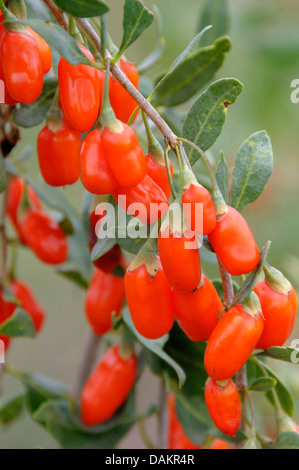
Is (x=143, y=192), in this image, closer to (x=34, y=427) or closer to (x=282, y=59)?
(x=282, y=59)

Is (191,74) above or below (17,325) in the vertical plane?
above

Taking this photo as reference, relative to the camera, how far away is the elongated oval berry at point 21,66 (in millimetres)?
587

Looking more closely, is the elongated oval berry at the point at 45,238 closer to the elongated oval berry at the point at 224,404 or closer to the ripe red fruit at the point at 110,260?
the ripe red fruit at the point at 110,260

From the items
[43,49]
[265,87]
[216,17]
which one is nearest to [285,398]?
[43,49]

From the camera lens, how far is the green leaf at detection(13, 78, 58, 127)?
0.75 m

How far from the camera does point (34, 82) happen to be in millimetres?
593

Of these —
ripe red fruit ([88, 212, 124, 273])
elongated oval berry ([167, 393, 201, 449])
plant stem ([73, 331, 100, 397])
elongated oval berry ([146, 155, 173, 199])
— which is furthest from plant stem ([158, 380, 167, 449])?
elongated oval berry ([146, 155, 173, 199])

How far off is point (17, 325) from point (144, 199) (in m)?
0.38

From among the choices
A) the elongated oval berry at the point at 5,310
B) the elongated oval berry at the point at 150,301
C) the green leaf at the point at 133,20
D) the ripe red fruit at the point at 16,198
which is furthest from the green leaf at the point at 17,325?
the green leaf at the point at 133,20

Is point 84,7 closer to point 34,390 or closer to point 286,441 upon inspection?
point 286,441

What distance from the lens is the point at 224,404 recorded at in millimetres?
625

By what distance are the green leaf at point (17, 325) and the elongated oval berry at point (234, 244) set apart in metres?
0.40

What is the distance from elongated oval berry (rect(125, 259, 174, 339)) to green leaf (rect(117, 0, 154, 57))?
8.1 inches

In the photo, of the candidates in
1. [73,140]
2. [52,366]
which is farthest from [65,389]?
[52,366]
